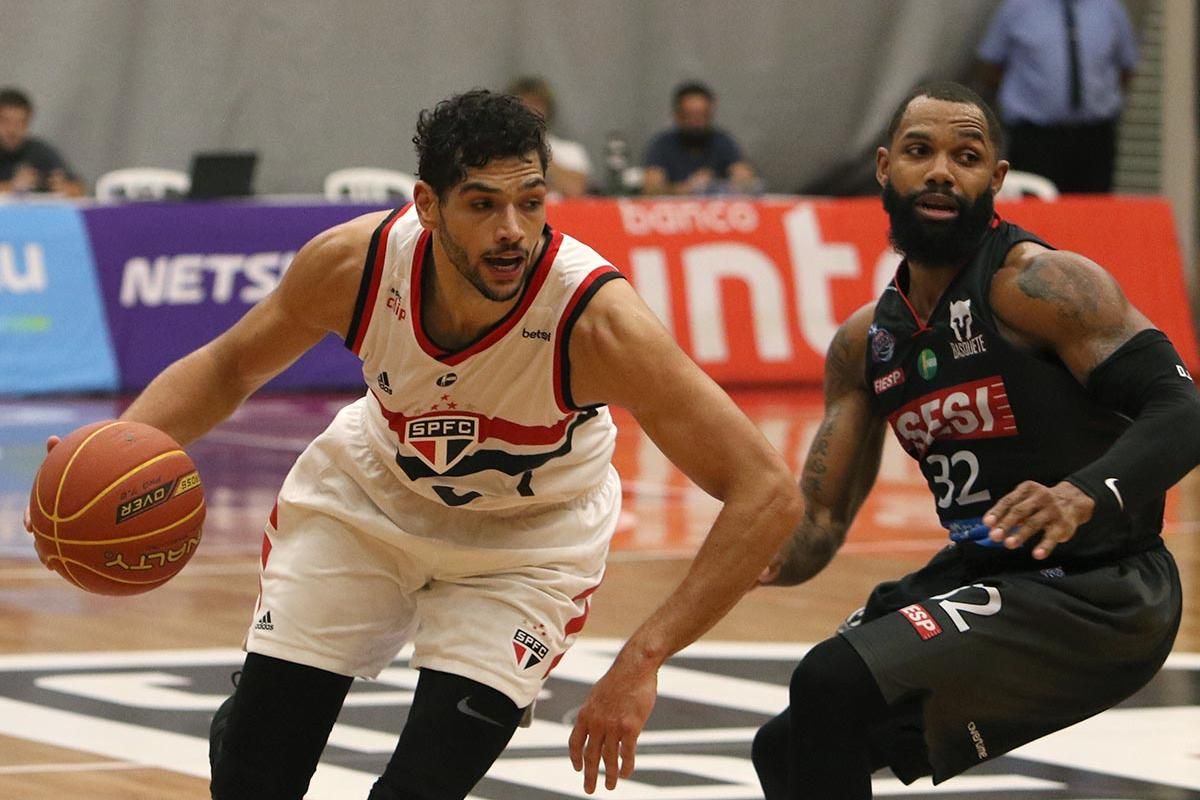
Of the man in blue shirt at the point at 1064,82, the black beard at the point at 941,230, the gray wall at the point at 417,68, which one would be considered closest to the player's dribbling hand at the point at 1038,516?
the black beard at the point at 941,230

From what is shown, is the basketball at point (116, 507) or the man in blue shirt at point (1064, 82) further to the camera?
the man in blue shirt at point (1064, 82)

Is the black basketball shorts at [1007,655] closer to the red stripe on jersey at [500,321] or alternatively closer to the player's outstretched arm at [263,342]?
the red stripe on jersey at [500,321]

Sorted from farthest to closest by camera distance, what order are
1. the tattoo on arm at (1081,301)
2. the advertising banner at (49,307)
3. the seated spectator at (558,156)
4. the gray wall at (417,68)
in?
the gray wall at (417,68)
the seated spectator at (558,156)
the advertising banner at (49,307)
the tattoo on arm at (1081,301)

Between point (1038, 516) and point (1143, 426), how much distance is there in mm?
357

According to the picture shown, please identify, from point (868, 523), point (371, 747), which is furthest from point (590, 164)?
point (371, 747)

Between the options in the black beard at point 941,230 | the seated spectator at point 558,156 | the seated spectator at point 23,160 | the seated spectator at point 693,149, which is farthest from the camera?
the seated spectator at point 693,149

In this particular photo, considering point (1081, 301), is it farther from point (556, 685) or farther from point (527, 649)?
point (556, 685)

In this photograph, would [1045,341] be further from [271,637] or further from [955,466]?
[271,637]

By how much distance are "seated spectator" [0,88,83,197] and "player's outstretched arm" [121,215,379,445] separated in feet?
31.4

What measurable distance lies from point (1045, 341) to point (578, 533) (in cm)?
112

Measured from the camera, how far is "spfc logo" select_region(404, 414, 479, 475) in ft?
15.6

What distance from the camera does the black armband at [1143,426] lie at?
4.54m

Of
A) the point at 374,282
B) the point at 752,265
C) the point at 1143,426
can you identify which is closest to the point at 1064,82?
the point at 752,265

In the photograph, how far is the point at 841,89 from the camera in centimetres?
1903
